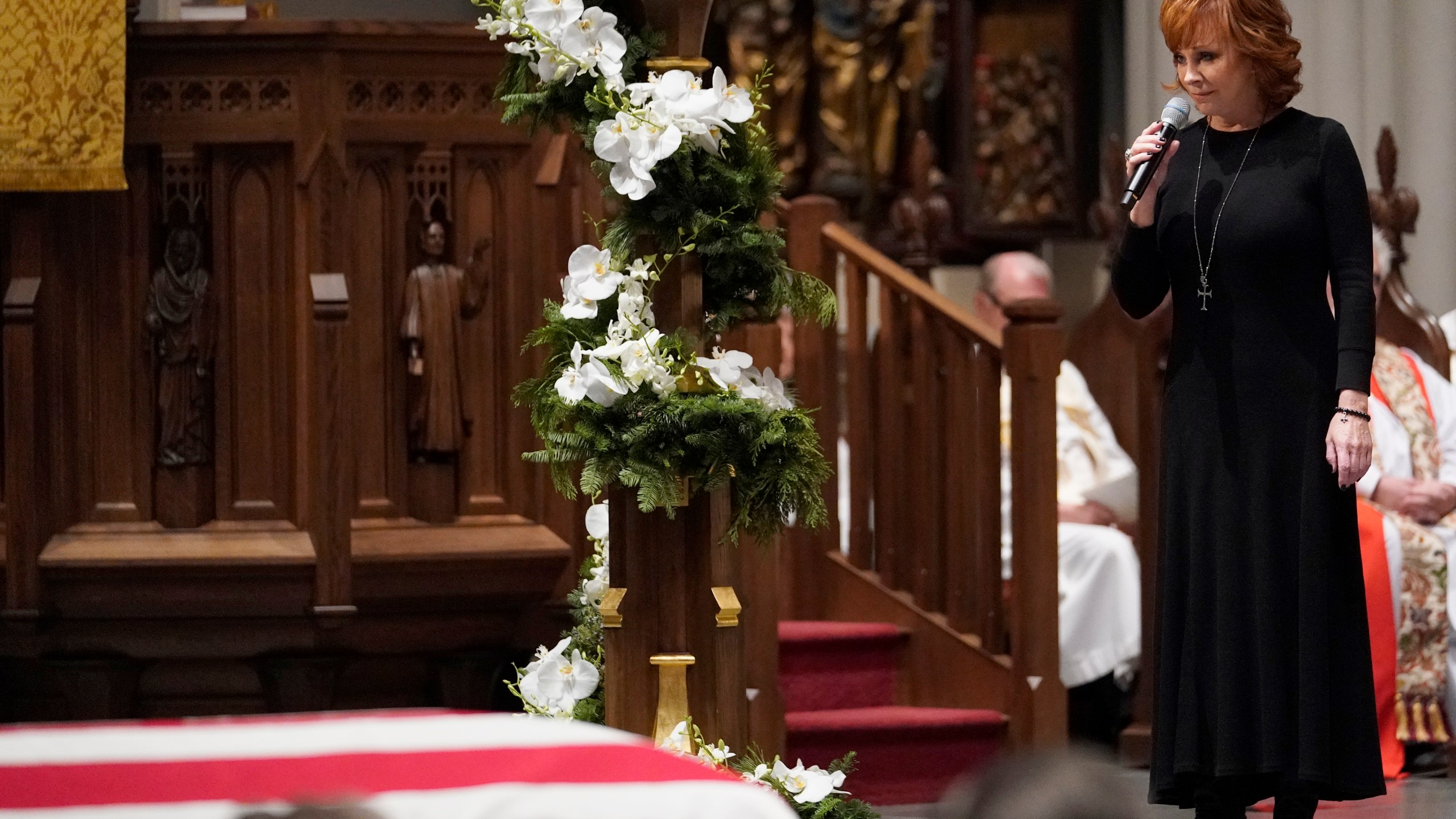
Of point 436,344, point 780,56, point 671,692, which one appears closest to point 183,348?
point 436,344

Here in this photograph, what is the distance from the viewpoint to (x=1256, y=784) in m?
3.61

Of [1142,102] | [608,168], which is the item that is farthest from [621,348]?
[1142,102]

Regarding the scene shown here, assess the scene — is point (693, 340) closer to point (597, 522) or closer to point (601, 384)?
point (601, 384)

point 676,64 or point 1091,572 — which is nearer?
point 676,64

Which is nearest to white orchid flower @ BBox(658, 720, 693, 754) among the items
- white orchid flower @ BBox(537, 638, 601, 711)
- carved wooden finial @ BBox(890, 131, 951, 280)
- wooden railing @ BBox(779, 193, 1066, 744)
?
white orchid flower @ BBox(537, 638, 601, 711)

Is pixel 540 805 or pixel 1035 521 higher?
pixel 540 805

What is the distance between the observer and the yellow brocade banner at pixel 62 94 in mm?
5172

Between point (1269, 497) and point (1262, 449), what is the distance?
0.28 ft

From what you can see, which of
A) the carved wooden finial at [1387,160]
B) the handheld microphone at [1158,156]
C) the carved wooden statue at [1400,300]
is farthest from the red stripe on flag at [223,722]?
the carved wooden finial at [1387,160]

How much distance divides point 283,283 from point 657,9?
6.13 feet

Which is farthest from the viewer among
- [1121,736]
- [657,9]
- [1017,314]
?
[1121,736]

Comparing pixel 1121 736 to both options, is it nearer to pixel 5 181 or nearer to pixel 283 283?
pixel 283 283

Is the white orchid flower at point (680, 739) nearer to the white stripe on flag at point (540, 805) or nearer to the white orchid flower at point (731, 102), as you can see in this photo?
the white orchid flower at point (731, 102)

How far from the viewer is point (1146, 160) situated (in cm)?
358
